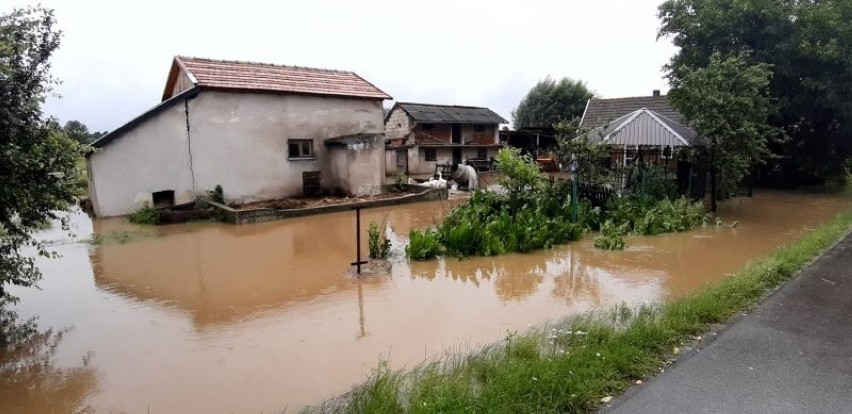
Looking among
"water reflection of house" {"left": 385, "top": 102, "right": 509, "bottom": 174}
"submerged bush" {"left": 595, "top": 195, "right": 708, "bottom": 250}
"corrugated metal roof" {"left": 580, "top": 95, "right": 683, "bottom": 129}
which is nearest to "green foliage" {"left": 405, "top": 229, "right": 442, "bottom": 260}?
"submerged bush" {"left": 595, "top": 195, "right": 708, "bottom": 250}

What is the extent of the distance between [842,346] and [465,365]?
407cm

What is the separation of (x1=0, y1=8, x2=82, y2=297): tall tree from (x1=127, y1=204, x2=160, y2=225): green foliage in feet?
29.1

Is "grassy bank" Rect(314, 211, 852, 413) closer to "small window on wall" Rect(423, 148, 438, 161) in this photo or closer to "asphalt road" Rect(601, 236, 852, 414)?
"asphalt road" Rect(601, 236, 852, 414)

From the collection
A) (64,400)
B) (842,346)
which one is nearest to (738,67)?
(842,346)

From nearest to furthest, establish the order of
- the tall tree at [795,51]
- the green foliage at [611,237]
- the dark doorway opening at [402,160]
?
the green foliage at [611,237]
the tall tree at [795,51]
the dark doorway opening at [402,160]

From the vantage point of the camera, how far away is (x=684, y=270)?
9.60 metres

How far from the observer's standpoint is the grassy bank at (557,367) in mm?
4227

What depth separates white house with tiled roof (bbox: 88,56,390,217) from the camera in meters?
15.8

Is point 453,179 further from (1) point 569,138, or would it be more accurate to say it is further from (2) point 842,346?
(2) point 842,346

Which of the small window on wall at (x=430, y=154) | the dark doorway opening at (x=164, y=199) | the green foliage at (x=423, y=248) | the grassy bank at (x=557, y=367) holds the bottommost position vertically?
the grassy bank at (x=557, y=367)

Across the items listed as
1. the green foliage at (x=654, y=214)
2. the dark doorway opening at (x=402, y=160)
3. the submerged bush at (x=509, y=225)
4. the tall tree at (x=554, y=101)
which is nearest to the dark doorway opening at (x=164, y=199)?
the submerged bush at (x=509, y=225)

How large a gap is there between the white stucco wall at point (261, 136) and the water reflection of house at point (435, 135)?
484 inches

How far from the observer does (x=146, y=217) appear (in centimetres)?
1492

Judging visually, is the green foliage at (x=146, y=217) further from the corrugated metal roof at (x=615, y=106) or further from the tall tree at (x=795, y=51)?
the corrugated metal roof at (x=615, y=106)
